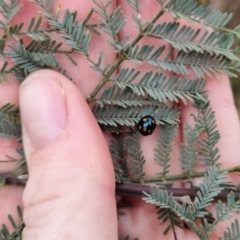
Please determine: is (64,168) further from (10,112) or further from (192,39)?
(192,39)

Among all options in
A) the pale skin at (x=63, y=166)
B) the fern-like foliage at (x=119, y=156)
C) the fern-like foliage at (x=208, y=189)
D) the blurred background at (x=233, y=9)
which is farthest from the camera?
the blurred background at (x=233, y=9)

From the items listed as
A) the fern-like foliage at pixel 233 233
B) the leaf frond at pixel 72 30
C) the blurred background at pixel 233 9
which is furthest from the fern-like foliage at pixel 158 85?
the blurred background at pixel 233 9

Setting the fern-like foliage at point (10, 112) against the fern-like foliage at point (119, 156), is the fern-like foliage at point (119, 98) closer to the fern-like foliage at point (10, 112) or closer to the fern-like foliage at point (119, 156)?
the fern-like foliage at point (119, 156)

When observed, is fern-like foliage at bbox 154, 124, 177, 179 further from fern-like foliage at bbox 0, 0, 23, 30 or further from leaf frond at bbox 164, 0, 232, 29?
fern-like foliage at bbox 0, 0, 23, 30

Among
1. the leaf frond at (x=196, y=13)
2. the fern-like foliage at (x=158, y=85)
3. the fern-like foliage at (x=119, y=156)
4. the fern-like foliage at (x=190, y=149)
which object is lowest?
the fern-like foliage at (x=119, y=156)

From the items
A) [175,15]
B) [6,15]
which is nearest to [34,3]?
[6,15]

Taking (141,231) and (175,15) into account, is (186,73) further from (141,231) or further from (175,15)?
(141,231)
